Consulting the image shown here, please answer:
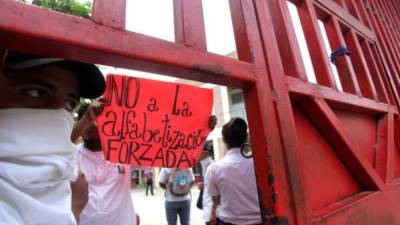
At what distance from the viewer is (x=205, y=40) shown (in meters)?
1.03

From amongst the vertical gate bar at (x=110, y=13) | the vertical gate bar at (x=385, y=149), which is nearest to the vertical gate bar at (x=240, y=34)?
the vertical gate bar at (x=110, y=13)

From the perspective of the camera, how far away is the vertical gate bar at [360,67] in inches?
→ 86.1

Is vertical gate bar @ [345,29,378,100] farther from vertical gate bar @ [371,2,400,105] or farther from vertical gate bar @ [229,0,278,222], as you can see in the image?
vertical gate bar @ [229,0,278,222]

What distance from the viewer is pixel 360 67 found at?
7.44 feet

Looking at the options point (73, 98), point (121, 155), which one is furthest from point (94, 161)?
point (73, 98)

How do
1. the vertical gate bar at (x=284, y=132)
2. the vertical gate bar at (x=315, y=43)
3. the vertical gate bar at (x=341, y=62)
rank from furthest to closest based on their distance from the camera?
the vertical gate bar at (x=341, y=62) → the vertical gate bar at (x=315, y=43) → the vertical gate bar at (x=284, y=132)

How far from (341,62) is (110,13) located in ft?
5.75

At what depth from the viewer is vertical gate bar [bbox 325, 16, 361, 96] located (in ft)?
6.49

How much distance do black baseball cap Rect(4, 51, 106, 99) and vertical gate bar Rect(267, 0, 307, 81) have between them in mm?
904

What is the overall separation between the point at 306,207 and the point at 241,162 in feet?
3.67

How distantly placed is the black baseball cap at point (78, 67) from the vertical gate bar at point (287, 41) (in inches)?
35.6

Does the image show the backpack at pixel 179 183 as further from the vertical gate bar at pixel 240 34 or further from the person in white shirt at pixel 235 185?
the vertical gate bar at pixel 240 34

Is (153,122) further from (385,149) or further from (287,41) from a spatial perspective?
(385,149)

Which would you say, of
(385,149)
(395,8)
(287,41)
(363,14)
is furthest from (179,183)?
(395,8)
